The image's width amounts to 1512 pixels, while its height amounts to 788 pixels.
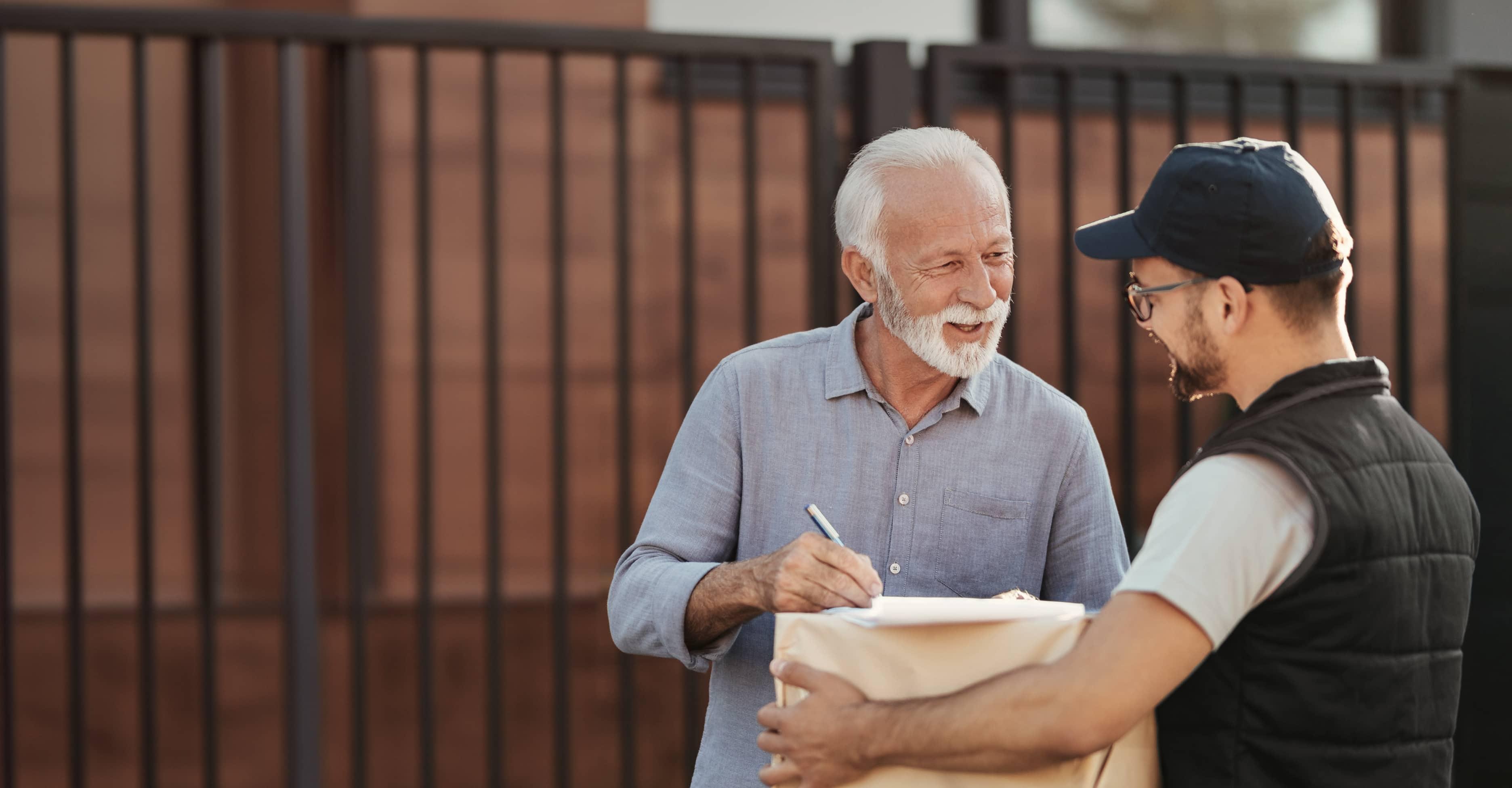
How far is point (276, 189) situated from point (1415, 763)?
3.58 m

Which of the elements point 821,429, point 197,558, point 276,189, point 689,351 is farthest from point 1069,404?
point 276,189

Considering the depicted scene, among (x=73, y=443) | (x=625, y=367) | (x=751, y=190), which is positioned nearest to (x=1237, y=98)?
(x=751, y=190)

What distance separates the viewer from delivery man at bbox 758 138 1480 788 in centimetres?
142

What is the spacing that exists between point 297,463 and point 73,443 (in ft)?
1.50

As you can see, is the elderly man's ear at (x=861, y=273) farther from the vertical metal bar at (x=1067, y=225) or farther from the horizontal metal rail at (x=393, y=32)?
the vertical metal bar at (x=1067, y=225)

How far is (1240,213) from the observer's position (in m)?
A: 1.52

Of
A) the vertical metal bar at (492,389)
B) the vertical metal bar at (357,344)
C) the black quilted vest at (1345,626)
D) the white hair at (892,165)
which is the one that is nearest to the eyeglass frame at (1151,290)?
the black quilted vest at (1345,626)

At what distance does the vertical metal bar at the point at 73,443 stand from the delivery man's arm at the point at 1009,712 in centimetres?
199

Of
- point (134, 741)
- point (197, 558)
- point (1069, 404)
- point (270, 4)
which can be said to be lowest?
point (134, 741)

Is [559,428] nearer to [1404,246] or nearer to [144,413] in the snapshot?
[144,413]

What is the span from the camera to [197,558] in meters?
3.69

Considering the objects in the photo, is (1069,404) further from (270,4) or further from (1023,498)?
(270,4)

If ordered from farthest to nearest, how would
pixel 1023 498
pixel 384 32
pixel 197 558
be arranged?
pixel 197 558 → pixel 384 32 → pixel 1023 498

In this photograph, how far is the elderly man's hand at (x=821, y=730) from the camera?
5.12 feet
